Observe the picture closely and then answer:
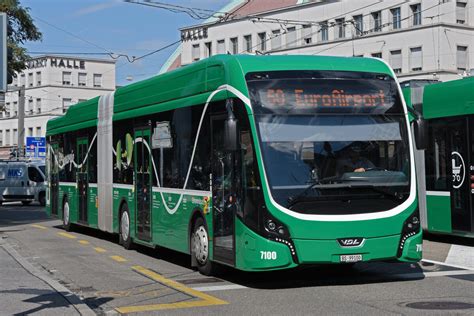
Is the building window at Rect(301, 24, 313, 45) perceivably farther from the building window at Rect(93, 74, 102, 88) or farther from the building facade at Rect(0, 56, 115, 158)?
the building window at Rect(93, 74, 102, 88)

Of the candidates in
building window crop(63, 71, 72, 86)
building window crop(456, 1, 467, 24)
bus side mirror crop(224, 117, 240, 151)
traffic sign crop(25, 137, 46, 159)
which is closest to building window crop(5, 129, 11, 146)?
building window crop(63, 71, 72, 86)

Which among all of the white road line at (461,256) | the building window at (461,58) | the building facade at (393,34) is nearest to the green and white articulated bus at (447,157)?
the white road line at (461,256)

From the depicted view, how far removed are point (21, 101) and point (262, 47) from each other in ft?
73.2

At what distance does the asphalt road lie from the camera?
920 centimetres

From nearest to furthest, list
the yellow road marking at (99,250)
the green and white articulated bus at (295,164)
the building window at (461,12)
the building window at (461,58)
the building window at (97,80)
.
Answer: the green and white articulated bus at (295,164), the yellow road marking at (99,250), the building window at (461,12), the building window at (461,58), the building window at (97,80)

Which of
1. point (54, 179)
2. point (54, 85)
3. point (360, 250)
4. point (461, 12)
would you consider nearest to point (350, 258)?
point (360, 250)

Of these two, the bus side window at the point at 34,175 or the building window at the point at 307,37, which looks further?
the building window at the point at 307,37

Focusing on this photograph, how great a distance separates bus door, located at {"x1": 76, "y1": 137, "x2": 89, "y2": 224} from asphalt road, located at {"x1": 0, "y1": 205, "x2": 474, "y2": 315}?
3.77 meters

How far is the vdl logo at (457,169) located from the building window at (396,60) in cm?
4363

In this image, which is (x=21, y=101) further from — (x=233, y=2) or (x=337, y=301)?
(x=337, y=301)

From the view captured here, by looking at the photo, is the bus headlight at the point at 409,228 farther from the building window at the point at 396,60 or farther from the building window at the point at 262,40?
the building window at the point at 262,40

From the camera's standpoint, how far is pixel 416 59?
57.1 m

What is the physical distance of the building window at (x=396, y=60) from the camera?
191 ft

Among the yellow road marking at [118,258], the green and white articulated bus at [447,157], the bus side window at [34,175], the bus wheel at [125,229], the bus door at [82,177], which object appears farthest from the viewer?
the bus side window at [34,175]
